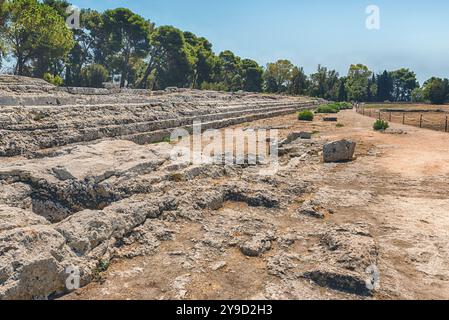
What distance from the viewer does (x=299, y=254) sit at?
5273mm

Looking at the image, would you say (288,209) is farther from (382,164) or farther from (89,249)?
(382,164)

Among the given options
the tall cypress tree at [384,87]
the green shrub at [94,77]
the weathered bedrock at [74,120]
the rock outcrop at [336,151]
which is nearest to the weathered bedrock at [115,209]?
the weathered bedrock at [74,120]

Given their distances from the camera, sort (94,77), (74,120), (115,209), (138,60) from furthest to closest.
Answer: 1. (138,60)
2. (94,77)
3. (74,120)
4. (115,209)

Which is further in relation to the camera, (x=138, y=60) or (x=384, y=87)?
(x=384, y=87)

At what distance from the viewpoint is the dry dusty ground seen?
Answer: 14.0ft

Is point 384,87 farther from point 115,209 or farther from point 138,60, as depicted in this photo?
point 115,209

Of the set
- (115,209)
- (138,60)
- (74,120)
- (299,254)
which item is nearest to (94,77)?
(138,60)

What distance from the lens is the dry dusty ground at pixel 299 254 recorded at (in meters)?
4.25

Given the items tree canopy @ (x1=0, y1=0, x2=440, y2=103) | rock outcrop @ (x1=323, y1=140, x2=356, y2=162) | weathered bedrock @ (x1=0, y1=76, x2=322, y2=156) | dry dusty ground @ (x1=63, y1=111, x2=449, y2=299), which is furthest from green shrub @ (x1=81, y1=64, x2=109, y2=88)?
dry dusty ground @ (x1=63, y1=111, x2=449, y2=299)

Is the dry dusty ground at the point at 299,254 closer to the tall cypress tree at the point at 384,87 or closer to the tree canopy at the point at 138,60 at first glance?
the tree canopy at the point at 138,60
